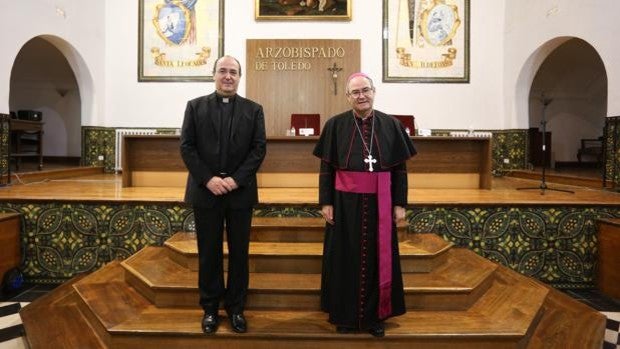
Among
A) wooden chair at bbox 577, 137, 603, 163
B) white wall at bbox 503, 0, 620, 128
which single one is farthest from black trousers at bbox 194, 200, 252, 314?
wooden chair at bbox 577, 137, 603, 163

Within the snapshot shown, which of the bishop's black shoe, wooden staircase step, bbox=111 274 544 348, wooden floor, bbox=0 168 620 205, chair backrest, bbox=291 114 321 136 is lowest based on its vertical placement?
wooden staircase step, bbox=111 274 544 348

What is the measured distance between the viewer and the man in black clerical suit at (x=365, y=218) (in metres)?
2.87

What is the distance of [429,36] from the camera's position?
9.16 m

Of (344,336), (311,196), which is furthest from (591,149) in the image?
(344,336)

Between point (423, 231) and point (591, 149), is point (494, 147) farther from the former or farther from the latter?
point (423, 231)

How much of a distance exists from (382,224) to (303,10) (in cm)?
745

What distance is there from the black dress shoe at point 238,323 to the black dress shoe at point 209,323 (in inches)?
4.5

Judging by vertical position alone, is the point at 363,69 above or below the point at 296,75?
above

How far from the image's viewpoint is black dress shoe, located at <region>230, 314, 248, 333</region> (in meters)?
2.92

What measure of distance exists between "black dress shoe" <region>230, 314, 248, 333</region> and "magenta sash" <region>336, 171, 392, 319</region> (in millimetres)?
→ 915

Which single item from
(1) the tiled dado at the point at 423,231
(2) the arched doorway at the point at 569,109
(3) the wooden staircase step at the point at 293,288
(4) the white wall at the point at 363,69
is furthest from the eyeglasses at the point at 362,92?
(2) the arched doorway at the point at 569,109

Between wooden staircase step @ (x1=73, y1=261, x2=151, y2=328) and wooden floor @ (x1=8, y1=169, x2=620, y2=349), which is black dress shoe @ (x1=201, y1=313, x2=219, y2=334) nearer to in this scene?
wooden floor @ (x1=8, y1=169, x2=620, y2=349)

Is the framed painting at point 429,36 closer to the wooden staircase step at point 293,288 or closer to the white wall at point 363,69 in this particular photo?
the white wall at point 363,69

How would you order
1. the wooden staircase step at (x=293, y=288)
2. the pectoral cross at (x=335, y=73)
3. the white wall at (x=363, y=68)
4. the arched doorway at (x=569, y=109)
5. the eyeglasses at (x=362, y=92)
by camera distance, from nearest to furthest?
the eyeglasses at (x=362, y=92) → the wooden staircase step at (x=293, y=288) → the white wall at (x=363, y=68) → the pectoral cross at (x=335, y=73) → the arched doorway at (x=569, y=109)
